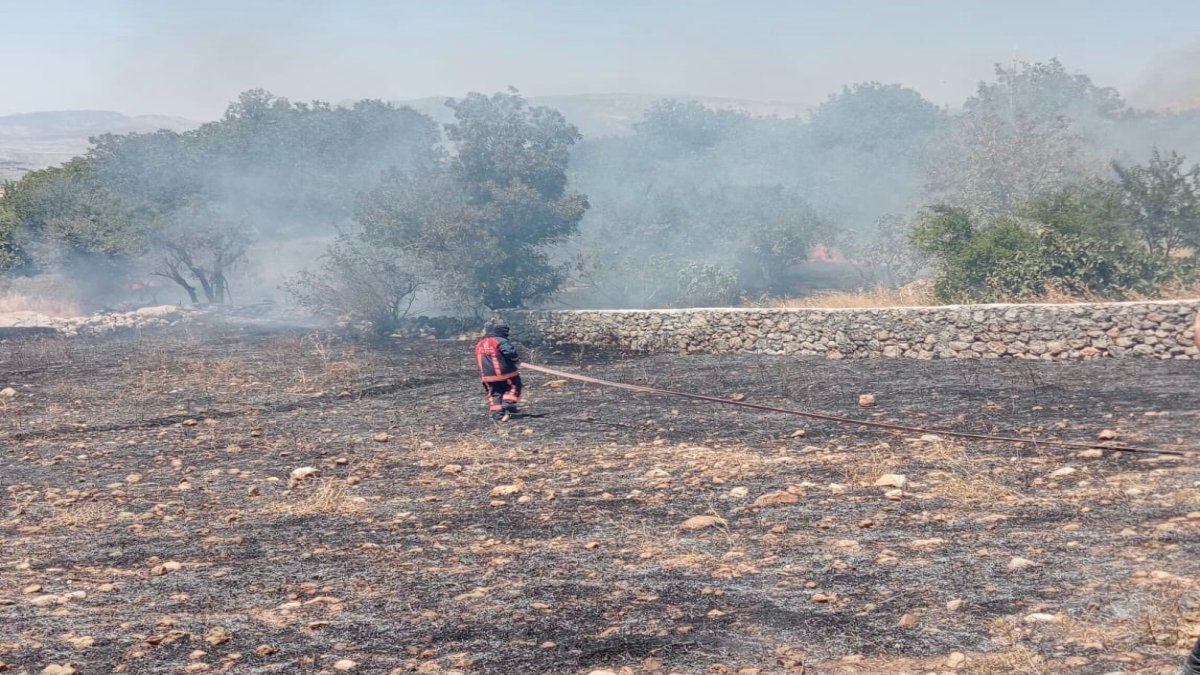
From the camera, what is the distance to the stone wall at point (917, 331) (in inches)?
655

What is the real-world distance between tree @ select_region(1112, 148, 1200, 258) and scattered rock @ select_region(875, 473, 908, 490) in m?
15.4

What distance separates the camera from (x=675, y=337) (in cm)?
2216

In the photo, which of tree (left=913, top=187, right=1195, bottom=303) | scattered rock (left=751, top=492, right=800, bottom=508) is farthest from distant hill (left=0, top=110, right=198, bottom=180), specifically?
scattered rock (left=751, top=492, right=800, bottom=508)

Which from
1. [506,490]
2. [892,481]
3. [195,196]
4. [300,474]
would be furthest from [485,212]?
[892,481]

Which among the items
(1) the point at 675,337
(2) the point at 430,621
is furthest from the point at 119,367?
(2) the point at 430,621

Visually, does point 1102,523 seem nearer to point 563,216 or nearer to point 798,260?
point 563,216

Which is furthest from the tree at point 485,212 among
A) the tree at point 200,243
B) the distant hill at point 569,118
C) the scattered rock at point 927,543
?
the distant hill at point 569,118

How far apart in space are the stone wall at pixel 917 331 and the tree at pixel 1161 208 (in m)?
5.43

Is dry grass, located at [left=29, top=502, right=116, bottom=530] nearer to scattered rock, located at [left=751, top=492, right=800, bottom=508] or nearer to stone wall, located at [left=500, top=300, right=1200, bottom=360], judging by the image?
scattered rock, located at [left=751, top=492, right=800, bottom=508]

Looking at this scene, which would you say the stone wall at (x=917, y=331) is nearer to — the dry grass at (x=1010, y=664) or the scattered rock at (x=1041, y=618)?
the scattered rock at (x=1041, y=618)

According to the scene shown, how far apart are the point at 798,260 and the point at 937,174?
296 inches

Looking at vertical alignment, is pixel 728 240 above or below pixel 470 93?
below

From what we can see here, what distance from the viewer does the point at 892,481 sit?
870 centimetres

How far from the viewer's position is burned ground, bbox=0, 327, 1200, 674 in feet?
17.9
